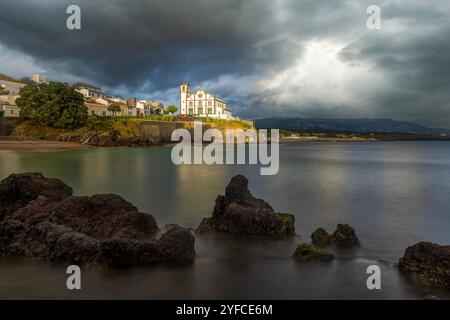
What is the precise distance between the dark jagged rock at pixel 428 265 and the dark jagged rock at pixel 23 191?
1230 cm

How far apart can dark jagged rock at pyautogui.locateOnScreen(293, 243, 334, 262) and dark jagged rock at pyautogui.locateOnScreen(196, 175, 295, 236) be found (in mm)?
2371

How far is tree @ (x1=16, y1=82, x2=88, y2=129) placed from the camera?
7412 cm

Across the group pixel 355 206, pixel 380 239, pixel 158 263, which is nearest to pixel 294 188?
pixel 355 206

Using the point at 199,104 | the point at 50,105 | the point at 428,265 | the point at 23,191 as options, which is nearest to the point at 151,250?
the point at 428,265

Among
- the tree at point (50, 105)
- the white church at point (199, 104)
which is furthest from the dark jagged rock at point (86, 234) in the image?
the white church at point (199, 104)

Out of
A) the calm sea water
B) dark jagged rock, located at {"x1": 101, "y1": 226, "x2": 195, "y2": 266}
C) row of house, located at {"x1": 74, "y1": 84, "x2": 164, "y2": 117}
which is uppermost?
row of house, located at {"x1": 74, "y1": 84, "x2": 164, "y2": 117}

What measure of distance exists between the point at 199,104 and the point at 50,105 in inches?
2831

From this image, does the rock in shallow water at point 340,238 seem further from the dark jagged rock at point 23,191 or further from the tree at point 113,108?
the tree at point 113,108

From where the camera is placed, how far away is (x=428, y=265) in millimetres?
8703

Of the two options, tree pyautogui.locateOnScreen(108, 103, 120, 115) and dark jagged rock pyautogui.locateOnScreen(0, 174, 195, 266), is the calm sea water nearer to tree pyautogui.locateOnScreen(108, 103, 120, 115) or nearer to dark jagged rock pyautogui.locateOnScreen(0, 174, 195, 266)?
dark jagged rock pyautogui.locateOnScreen(0, 174, 195, 266)

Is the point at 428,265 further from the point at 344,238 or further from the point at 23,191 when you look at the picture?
the point at 23,191

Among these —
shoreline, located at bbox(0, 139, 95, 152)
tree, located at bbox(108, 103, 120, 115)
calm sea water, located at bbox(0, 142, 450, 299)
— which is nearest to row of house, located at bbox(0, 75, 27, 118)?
shoreline, located at bbox(0, 139, 95, 152)
